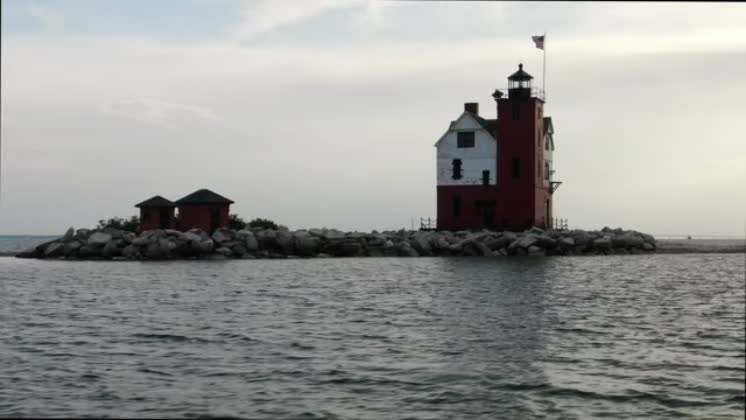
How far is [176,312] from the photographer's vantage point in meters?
27.6

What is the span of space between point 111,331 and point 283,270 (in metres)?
25.2

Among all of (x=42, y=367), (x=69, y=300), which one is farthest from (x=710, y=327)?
(x=69, y=300)

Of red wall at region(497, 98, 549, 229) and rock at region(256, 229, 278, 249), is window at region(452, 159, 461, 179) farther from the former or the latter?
rock at region(256, 229, 278, 249)

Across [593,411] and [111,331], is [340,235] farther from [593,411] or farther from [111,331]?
[593,411]

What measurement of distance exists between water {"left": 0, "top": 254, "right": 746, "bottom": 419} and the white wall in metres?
28.6

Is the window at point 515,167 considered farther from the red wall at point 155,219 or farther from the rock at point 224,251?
the red wall at point 155,219

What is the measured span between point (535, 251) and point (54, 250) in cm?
3528

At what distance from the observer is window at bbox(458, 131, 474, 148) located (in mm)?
65750

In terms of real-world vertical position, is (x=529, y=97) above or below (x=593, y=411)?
above

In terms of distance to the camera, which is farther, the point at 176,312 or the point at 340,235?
the point at 340,235

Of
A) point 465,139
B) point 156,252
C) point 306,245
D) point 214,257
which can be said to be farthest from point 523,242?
point 156,252

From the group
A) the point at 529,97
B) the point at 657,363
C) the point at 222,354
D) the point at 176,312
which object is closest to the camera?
the point at 657,363

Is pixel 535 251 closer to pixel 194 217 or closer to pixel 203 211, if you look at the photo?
pixel 203 211

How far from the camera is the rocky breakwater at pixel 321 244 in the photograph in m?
58.6
